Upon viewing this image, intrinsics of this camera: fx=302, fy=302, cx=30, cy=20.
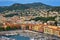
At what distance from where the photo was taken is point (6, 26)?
12.6 metres

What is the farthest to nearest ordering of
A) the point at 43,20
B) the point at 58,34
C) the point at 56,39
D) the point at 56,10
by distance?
the point at 56,10 < the point at 43,20 < the point at 58,34 < the point at 56,39

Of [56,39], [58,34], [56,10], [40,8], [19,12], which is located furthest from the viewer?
[40,8]

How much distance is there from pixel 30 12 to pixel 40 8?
201 centimetres

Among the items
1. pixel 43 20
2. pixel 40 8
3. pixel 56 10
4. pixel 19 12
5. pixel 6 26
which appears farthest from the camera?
pixel 40 8

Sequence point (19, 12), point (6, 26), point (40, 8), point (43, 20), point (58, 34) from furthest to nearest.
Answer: point (40, 8)
point (19, 12)
point (43, 20)
point (6, 26)
point (58, 34)

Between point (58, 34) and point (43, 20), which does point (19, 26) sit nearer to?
point (43, 20)

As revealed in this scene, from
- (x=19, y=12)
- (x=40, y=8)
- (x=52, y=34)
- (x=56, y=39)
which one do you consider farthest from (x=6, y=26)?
(x=40, y=8)

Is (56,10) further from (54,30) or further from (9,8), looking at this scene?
(54,30)

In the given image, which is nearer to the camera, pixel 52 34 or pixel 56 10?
pixel 52 34

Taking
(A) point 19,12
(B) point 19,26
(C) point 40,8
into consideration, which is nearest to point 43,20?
(B) point 19,26

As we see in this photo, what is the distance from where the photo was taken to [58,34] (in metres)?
10.2

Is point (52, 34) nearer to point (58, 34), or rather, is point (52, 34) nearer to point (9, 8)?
point (58, 34)

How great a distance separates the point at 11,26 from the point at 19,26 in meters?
0.34

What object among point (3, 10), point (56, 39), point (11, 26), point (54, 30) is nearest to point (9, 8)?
point (3, 10)
